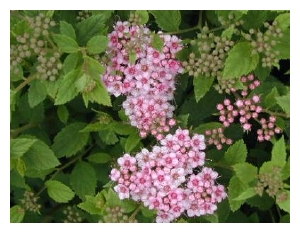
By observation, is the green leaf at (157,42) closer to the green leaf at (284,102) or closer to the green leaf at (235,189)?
the green leaf at (284,102)

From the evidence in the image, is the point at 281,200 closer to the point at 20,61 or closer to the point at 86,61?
the point at 86,61

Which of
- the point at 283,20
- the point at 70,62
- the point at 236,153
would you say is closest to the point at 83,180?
the point at 70,62

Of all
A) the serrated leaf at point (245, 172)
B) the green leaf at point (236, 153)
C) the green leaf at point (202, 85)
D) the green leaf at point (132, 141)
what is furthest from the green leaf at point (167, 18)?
the serrated leaf at point (245, 172)

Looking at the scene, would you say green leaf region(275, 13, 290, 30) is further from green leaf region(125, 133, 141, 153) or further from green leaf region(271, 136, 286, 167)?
green leaf region(125, 133, 141, 153)

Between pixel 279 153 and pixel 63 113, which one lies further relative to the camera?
pixel 63 113

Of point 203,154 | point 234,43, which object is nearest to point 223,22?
point 234,43

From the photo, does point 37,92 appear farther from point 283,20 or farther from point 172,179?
point 283,20
